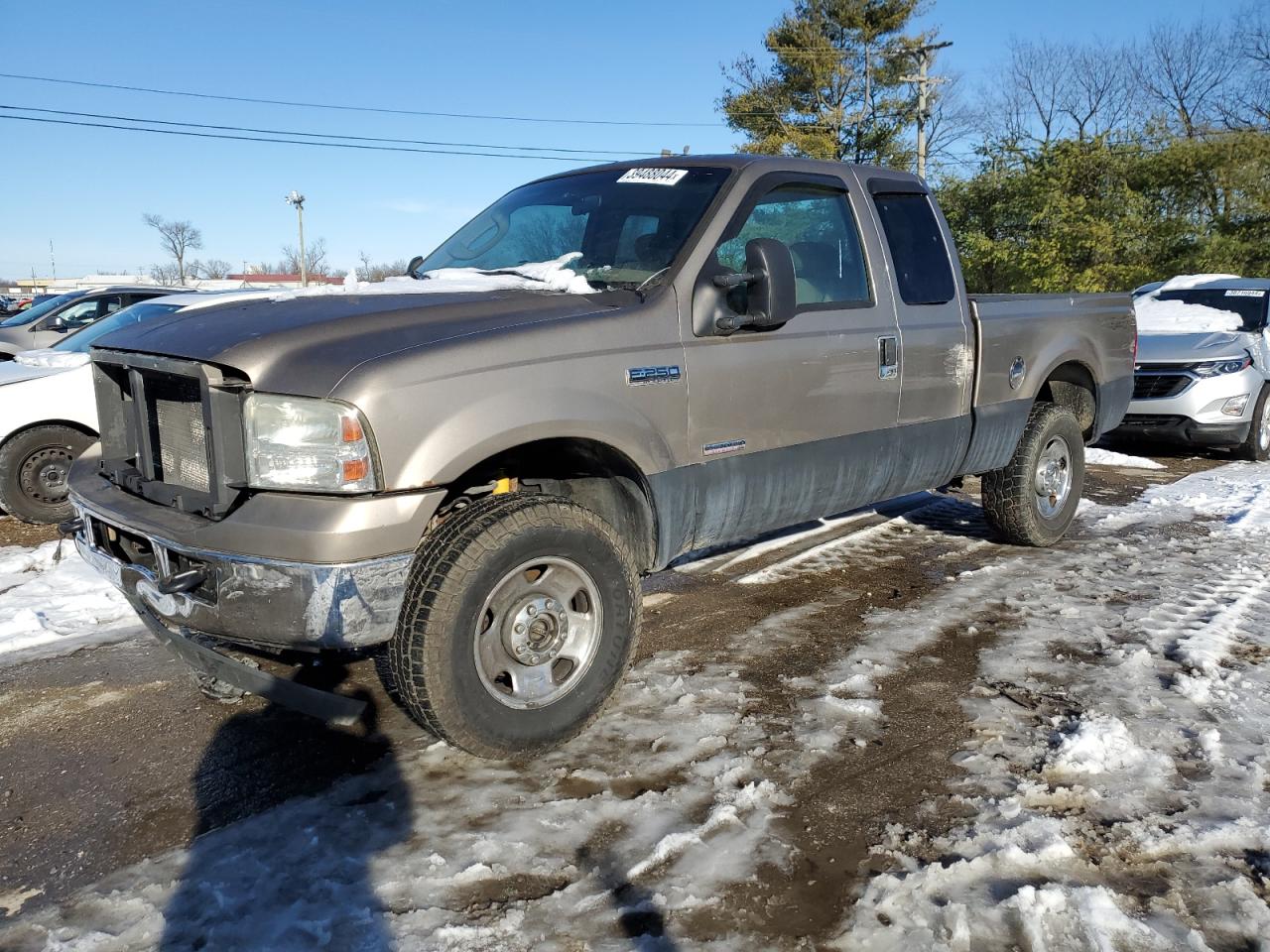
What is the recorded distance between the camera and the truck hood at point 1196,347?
30.6ft

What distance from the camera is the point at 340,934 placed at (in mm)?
2266

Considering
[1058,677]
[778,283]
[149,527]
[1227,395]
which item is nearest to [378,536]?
[149,527]

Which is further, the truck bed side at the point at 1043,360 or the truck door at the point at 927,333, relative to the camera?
the truck bed side at the point at 1043,360

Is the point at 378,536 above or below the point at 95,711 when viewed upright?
above

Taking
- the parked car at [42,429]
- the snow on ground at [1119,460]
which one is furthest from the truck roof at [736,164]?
the snow on ground at [1119,460]

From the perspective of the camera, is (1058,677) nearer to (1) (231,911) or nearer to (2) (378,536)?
(2) (378,536)

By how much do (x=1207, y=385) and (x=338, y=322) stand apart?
906 centimetres

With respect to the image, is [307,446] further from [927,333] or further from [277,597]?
[927,333]

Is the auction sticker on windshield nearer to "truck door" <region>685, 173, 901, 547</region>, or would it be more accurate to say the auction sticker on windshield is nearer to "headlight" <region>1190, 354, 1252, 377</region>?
"truck door" <region>685, 173, 901, 547</region>

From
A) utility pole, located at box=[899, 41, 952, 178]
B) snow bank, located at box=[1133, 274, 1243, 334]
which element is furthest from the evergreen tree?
snow bank, located at box=[1133, 274, 1243, 334]

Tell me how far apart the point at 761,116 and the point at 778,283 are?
98.0 ft

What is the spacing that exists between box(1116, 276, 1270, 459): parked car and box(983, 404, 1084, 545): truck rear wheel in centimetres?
373

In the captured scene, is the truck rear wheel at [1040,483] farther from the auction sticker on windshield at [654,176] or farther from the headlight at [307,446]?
the headlight at [307,446]

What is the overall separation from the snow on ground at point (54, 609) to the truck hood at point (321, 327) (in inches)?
66.4
